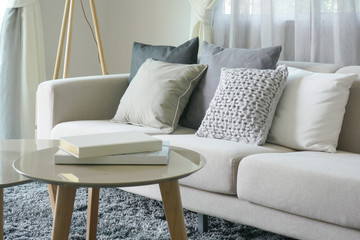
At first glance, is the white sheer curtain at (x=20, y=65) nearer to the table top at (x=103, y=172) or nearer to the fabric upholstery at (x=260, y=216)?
the fabric upholstery at (x=260, y=216)

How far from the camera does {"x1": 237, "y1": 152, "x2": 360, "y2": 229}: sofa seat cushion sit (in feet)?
6.24

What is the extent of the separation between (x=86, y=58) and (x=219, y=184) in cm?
264

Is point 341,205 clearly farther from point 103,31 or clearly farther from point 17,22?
point 103,31

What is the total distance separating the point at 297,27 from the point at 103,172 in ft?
6.85

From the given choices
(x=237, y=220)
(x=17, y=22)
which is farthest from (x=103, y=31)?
(x=237, y=220)

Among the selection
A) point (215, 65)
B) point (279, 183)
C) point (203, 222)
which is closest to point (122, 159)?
point (279, 183)

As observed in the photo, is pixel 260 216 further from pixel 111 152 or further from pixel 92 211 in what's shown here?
pixel 111 152

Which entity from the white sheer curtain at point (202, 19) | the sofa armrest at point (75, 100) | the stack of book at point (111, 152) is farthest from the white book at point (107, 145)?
the white sheer curtain at point (202, 19)

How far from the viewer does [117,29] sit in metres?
4.64

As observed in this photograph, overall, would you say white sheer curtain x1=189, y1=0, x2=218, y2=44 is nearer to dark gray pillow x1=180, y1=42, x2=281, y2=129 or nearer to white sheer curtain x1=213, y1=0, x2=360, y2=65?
white sheer curtain x1=213, y1=0, x2=360, y2=65

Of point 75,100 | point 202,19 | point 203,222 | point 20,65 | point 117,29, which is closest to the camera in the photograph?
point 203,222

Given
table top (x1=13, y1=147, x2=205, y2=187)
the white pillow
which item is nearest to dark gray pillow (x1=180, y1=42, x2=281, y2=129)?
the white pillow

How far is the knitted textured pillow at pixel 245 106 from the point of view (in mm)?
2496

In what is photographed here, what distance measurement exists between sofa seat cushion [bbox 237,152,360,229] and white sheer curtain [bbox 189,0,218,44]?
1620mm
